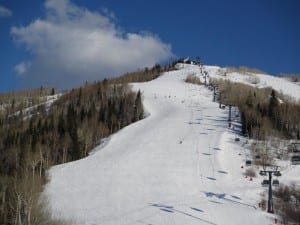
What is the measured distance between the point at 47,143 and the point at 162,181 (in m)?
42.6

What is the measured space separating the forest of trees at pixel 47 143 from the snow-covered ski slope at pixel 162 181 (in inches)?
140

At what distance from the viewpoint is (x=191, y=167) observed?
233ft

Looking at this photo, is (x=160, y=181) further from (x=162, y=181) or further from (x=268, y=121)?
(x=268, y=121)

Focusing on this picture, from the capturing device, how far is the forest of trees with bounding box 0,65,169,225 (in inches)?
2024

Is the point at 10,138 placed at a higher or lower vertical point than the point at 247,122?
lower

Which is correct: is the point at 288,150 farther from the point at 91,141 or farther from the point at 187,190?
the point at 91,141

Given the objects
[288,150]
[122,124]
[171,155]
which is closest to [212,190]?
[171,155]

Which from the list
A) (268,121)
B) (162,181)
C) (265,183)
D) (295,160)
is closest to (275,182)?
(265,183)

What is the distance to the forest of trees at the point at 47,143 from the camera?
51.4m

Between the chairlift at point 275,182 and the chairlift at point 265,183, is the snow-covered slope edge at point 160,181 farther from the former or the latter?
the chairlift at point 275,182

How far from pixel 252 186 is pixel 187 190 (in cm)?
1000

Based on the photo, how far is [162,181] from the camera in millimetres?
63719

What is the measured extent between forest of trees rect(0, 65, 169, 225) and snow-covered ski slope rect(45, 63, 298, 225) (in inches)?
140

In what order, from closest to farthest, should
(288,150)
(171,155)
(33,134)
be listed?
(171,155) < (288,150) < (33,134)
